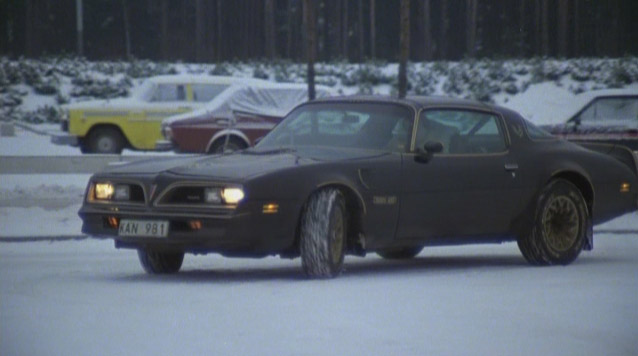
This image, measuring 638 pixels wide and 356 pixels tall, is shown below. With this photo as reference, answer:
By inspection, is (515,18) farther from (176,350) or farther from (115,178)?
(176,350)

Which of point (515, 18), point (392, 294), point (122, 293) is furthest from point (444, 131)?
point (515, 18)

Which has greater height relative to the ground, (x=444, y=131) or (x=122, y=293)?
(x=444, y=131)

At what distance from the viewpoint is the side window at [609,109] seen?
25953mm

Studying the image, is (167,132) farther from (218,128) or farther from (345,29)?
(345,29)

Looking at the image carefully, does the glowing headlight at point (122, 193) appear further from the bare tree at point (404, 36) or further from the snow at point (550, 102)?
the bare tree at point (404, 36)

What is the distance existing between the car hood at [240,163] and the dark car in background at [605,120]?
47.1 feet

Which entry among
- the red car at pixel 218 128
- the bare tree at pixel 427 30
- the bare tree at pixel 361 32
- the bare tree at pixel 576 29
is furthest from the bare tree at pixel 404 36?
the bare tree at pixel 361 32

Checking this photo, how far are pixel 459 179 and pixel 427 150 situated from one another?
387 millimetres

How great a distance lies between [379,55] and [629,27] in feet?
51.7

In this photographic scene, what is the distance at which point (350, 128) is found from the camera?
11.3m

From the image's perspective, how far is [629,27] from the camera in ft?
109

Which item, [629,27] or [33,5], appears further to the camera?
[33,5]

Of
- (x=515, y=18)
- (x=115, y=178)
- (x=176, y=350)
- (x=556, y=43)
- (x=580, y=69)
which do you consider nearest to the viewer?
(x=176, y=350)

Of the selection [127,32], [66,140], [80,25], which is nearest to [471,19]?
[66,140]
